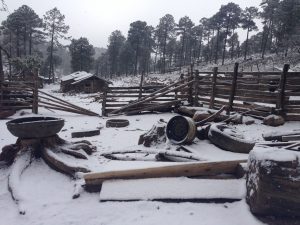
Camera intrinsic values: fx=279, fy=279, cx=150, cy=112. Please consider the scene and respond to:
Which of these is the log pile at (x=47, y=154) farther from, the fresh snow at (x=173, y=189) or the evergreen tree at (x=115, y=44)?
the evergreen tree at (x=115, y=44)

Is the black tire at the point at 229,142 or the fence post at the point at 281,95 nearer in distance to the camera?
the black tire at the point at 229,142

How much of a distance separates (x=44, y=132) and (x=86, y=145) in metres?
1.00

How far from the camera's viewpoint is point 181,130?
6789mm

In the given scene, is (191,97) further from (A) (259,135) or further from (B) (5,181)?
(B) (5,181)

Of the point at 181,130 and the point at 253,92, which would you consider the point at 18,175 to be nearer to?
the point at 181,130

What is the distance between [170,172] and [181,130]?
227cm

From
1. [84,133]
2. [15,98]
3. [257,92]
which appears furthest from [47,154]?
[15,98]

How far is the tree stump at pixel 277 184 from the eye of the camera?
347 centimetres

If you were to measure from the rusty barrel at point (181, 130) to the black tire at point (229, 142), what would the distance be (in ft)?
1.57

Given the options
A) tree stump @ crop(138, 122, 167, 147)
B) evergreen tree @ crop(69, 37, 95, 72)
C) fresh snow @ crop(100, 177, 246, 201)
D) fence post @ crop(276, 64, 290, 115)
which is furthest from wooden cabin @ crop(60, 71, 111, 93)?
fresh snow @ crop(100, 177, 246, 201)

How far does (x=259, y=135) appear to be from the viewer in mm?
7824

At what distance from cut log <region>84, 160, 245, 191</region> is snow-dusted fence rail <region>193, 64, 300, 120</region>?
532 centimetres

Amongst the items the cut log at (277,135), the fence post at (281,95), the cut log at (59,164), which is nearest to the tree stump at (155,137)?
the cut log at (59,164)

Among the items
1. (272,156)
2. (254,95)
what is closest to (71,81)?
(254,95)
